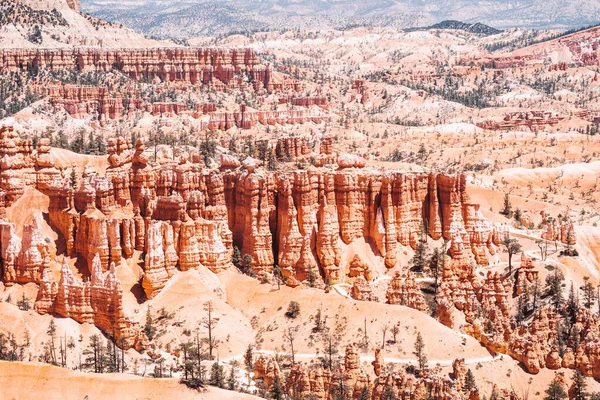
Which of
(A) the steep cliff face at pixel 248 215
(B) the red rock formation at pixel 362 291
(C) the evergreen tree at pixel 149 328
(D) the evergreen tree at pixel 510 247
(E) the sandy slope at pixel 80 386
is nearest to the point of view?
(E) the sandy slope at pixel 80 386

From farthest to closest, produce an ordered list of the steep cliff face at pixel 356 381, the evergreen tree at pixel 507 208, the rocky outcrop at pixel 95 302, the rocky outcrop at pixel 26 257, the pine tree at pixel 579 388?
the evergreen tree at pixel 507 208 → the rocky outcrop at pixel 26 257 → the rocky outcrop at pixel 95 302 → the pine tree at pixel 579 388 → the steep cliff face at pixel 356 381

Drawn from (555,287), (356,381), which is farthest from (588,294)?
(356,381)

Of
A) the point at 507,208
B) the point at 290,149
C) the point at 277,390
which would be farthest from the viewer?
the point at 507,208

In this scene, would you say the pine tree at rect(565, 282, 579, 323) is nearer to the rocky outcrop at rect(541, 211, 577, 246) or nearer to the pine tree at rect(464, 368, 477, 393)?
the rocky outcrop at rect(541, 211, 577, 246)

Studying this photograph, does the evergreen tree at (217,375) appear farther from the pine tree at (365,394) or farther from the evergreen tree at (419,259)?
the evergreen tree at (419,259)

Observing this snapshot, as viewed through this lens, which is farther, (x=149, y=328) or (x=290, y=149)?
(x=290, y=149)

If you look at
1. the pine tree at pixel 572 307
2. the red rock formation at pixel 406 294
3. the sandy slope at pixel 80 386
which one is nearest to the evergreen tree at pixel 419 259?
the red rock formation at pixel 406 294

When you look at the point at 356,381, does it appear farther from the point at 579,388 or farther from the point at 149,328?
the point at 149,328

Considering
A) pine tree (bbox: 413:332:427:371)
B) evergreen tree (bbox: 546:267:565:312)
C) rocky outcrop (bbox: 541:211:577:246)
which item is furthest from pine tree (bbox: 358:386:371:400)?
rocky outcrop (bbox: 541:211:577:246)

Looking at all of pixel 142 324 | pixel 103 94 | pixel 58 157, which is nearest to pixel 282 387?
pixel 142 324

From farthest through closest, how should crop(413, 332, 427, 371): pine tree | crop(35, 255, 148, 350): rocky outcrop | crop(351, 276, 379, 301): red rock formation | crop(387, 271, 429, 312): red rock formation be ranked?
1. crop(387, 271, 429, 312): red rock formation
2. crop(351, 276, 379, 301): red rock formation
3. crop(35, 255, 148, 350): rocky outcrop
4. crop(413, 332, 427, 371): pine tree

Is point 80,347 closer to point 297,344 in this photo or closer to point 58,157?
point 297,344
